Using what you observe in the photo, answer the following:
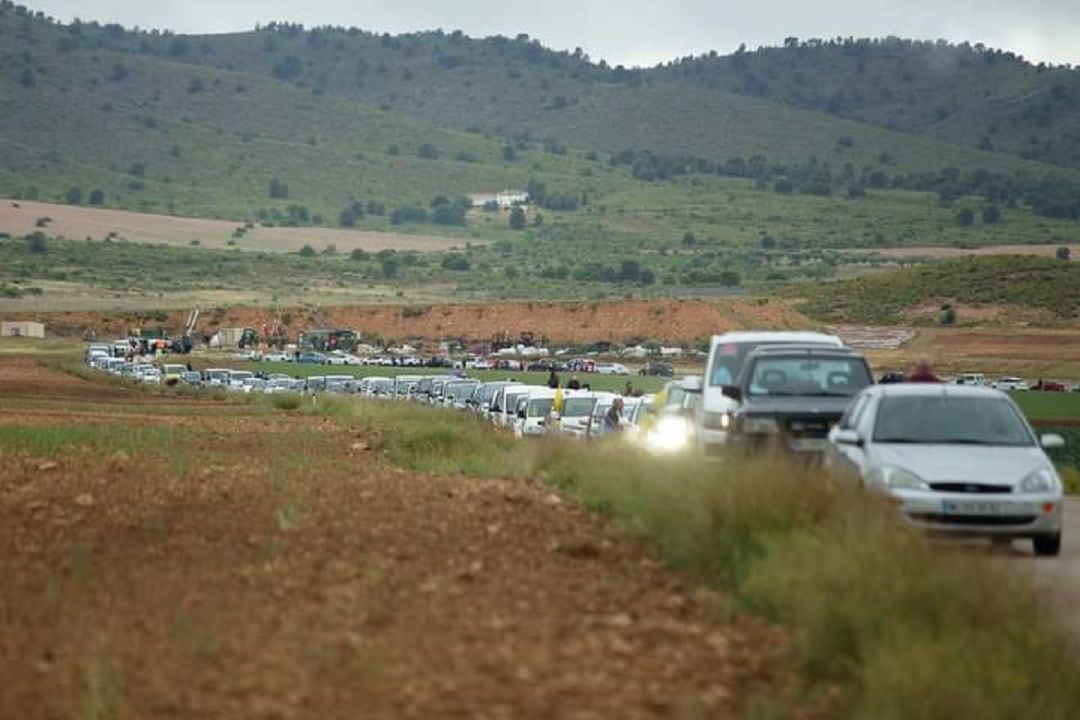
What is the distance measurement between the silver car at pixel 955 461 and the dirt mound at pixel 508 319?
323 ft

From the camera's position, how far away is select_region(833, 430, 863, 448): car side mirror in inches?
810

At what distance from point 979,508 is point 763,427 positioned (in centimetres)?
509

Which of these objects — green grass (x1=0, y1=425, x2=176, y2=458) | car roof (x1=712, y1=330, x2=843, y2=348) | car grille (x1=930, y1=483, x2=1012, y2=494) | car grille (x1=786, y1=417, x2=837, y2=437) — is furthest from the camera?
green grass (x1=0, y1=425, x2=176, y2=458)

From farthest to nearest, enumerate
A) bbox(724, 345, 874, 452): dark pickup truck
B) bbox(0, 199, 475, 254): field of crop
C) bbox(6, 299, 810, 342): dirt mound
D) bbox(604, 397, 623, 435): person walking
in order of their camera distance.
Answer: bbox(0, 199, 475, 254): field of crop, bbox(6, 299, 810, 342): dirt mound, bbox(604, 397, 623, 435): person walking, bbox(724, 345, 874, 452): dark pickup truck

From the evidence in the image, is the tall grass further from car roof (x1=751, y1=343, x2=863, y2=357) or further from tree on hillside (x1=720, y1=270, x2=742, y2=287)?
tree on hillside (x1=720, y1=270, x2=742, y2=287)

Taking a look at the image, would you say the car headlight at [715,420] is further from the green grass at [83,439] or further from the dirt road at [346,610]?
the green grass at [83,439]

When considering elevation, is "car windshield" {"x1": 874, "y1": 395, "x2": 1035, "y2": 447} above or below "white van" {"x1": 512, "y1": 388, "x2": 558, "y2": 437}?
above

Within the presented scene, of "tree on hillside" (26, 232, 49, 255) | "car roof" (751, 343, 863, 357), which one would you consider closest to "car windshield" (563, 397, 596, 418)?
"car roof" (751, 343, 863, 357)

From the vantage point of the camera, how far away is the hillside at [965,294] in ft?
396

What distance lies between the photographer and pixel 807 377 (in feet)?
84.2

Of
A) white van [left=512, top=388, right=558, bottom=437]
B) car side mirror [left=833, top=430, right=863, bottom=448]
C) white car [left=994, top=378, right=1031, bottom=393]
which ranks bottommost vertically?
white car [left=994, top=378, right=1031, bottom=393]

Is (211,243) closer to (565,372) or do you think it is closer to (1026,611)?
(565,372)

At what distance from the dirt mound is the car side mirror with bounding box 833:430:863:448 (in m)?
98.4

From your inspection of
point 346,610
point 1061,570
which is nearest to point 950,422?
point 1061,570
